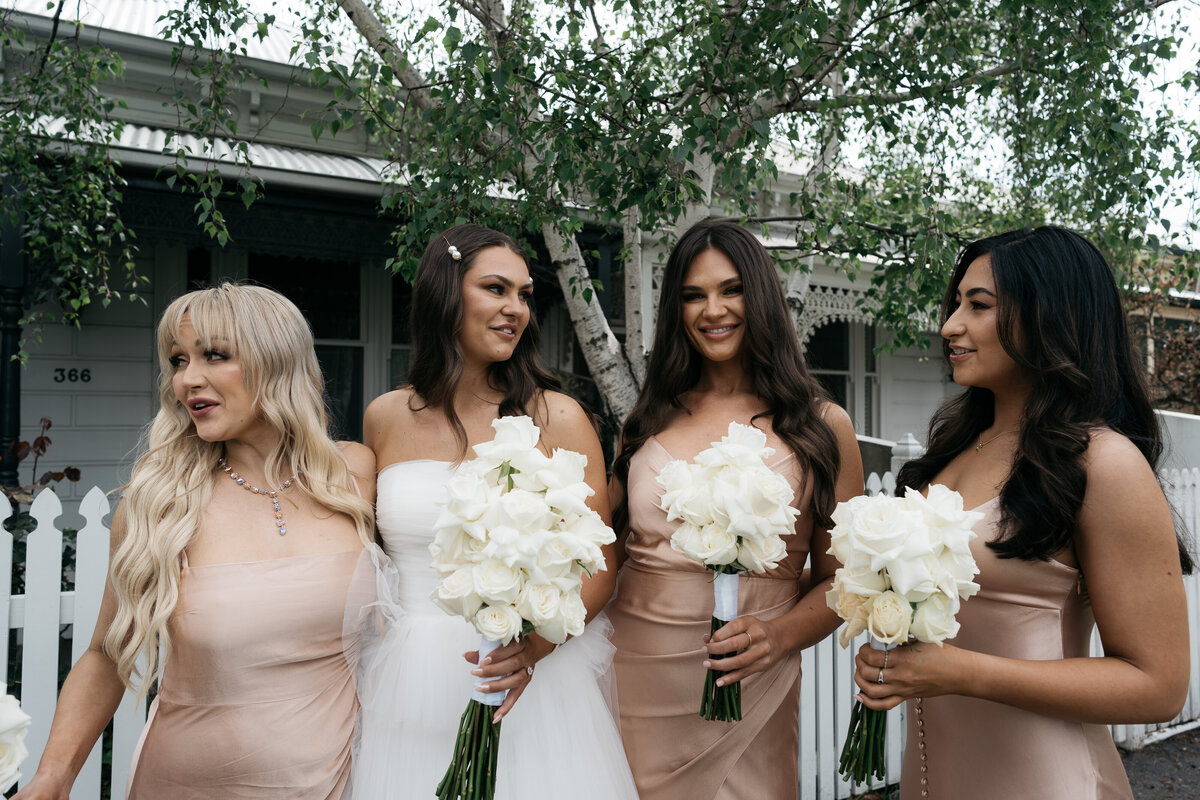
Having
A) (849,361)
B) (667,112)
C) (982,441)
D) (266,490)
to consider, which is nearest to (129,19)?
(667,112)

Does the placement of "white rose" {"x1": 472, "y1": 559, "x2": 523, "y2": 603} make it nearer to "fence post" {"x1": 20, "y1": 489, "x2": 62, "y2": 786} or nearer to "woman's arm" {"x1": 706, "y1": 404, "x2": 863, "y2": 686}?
"woman's arm" {"x1": 706, "y1": 404, "x2": 863, "y2": 686}

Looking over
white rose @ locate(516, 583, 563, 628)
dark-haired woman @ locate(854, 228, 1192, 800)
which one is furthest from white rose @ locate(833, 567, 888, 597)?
white rose @ locate(516, 583, 563, 628)

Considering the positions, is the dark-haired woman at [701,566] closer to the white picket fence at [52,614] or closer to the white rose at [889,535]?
the white rose at [889,535]

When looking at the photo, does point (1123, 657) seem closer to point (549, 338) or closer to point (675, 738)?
point (675, 738)

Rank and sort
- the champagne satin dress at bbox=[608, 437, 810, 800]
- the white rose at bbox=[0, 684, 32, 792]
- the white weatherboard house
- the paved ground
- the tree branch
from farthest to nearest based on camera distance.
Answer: the white weatherboard house < the paved ground < the tree branch < the champagne satin dress at bbox=[608, 437, 810, 800] < the white rose at bbox=[0, 684, 32, 792]

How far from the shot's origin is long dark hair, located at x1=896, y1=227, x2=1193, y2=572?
1840mm

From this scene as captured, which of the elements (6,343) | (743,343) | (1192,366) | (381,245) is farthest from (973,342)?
(1192,366)

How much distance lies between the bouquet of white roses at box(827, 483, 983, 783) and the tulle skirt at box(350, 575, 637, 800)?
94cm

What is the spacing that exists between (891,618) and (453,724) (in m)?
1.21

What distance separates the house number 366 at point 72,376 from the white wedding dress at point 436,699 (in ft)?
21.7

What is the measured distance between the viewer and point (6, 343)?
564 centimetres

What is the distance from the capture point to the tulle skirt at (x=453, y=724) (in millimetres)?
2020

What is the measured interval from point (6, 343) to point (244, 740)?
5.30 meters

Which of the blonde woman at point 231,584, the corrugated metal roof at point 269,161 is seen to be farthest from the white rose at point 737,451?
the corrugated metal roof at point 269,161
